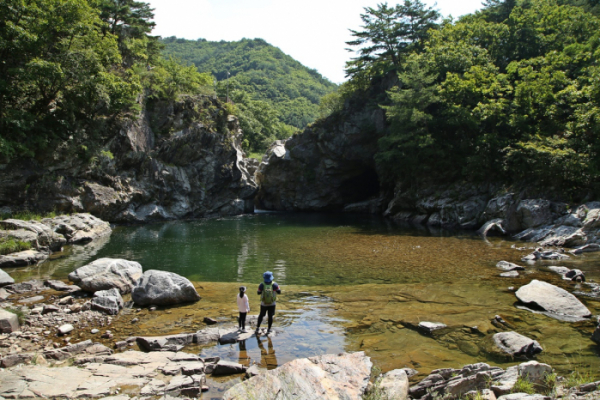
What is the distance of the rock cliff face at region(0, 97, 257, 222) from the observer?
28859mm

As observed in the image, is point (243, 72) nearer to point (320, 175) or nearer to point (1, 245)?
point (320, 175)

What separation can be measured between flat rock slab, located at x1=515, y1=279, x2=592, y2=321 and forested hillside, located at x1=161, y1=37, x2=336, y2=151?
87916 mm

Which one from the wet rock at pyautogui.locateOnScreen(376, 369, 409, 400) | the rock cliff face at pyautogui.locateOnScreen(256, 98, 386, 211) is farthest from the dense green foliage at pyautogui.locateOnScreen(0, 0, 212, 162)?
the wet rock at pyautogui.locateOnScreen(376, 369, 409, 400)

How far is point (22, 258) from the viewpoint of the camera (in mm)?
18172

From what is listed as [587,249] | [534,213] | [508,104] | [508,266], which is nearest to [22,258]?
[508,266]

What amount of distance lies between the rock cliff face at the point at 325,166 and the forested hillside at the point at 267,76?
1545 inches

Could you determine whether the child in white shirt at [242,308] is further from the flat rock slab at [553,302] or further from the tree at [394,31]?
the tree at [394,31]

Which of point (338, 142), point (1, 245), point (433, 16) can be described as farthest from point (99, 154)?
point (433, 16)

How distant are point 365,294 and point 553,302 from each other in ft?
18.9

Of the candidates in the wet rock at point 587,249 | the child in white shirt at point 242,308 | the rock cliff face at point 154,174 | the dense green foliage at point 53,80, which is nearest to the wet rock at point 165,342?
the child in white shirt at point 242,308

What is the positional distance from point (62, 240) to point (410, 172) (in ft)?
110

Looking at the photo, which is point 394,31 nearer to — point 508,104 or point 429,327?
point 508,104

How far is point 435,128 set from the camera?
3816 centimetres

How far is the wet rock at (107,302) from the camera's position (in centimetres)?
1126
